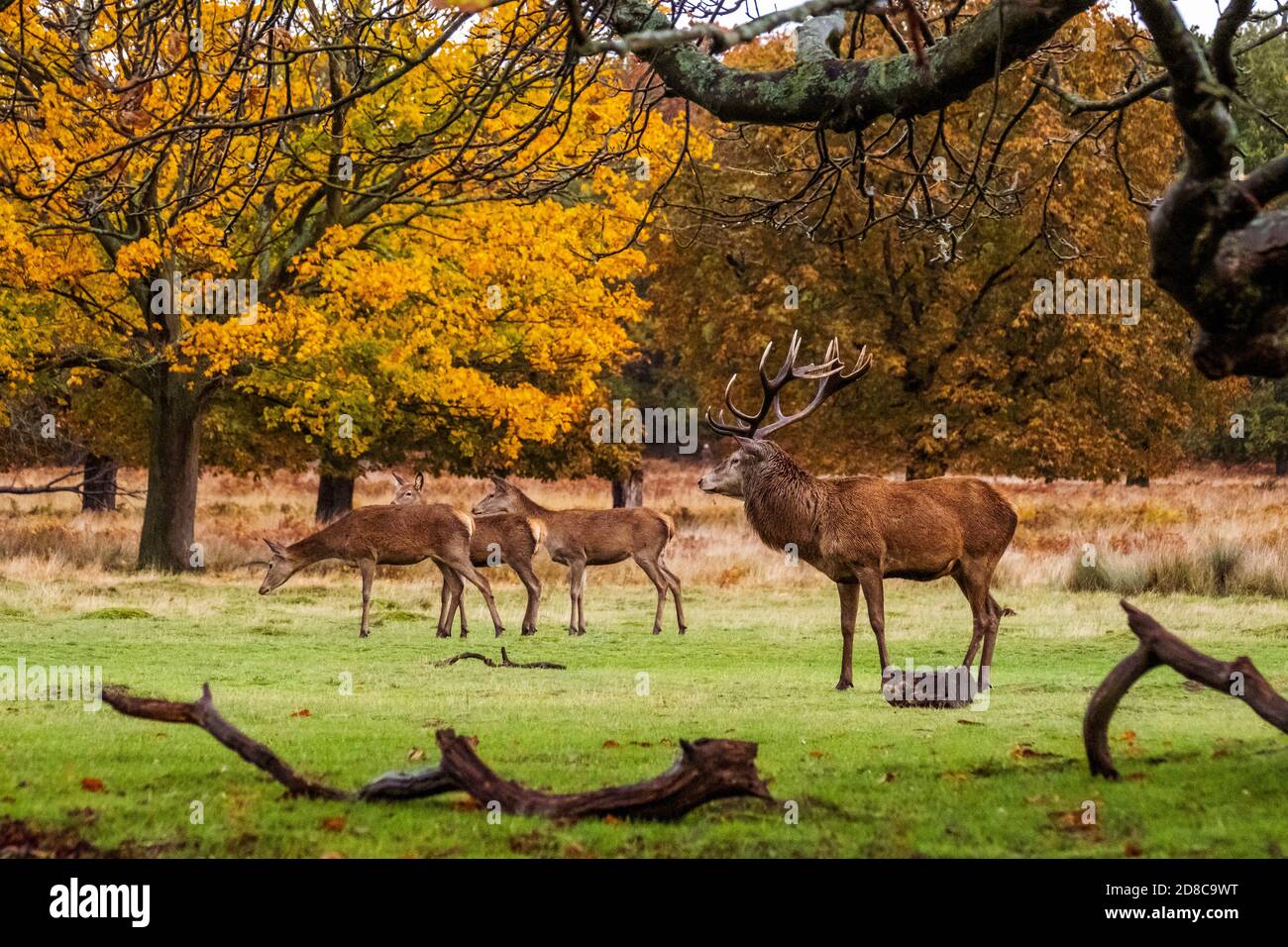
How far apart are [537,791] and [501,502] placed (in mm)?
13598

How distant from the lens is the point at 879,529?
13398mm

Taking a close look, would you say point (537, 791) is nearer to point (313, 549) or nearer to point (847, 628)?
point (847, 628)

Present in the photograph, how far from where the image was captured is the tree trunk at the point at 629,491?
138ft

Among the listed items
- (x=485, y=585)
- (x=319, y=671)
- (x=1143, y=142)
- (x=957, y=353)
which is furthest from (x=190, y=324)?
(x=1143, y=142)

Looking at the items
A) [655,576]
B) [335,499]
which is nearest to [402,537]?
[655,576]

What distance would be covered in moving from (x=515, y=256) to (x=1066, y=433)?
11035mm

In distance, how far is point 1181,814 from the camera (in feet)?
23.4

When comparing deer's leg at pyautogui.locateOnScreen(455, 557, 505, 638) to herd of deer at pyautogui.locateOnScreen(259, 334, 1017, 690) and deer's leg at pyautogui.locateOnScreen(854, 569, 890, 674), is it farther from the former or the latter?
deer's leg at pyautogui.locateOnScreen(854, 569, 890, 674)

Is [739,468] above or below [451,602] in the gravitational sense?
above

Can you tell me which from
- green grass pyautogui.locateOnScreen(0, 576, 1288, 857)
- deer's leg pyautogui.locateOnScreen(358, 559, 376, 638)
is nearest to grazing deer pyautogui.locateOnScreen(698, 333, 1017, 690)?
green grass pyautogui.locateOnScreen(0, 576, 1288, 857)

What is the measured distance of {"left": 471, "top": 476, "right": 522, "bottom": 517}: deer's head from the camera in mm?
20688

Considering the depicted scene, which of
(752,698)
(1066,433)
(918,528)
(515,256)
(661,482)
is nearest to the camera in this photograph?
(752,698)

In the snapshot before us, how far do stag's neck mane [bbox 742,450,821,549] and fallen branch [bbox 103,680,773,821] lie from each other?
6.62m

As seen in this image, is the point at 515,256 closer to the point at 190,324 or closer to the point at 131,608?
the point at 190,324
